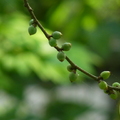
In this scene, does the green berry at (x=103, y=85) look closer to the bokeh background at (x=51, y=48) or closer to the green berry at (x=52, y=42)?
the green berry at (x=52, y=42)

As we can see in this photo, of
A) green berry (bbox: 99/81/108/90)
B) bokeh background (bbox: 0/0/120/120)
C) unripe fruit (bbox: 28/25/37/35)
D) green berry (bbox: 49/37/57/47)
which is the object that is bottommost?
green berry (bbox: 99/81/108/90)

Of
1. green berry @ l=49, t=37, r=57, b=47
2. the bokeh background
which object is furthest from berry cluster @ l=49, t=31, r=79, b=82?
the bokeh background

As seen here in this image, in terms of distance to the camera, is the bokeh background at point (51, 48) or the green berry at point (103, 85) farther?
the bokeh background at point (51, 48)

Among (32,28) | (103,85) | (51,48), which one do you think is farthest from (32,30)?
(51,48)

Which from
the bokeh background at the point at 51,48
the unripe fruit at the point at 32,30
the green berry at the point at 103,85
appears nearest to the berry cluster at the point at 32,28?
the unripe fruit at the point at 32,30

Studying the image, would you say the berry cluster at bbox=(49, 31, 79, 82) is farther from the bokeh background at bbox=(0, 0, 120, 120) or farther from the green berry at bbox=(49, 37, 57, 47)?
the bokeh background at bbox=(0, 0, 120, 120)

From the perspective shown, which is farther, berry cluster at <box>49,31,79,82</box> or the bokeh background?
the bokeh background

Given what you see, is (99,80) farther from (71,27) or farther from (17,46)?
(71,27)

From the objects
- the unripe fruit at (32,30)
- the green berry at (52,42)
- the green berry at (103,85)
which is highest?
the unripe fruit at (32,30)

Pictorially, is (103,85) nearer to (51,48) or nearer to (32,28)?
(32,28)
